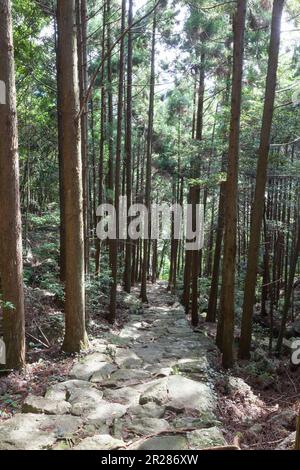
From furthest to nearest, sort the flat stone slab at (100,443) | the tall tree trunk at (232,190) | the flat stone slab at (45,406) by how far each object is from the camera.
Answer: the tall tree trunk at (232,190) → the flat stone slab at (45,406) → the flat stone slab at (100,443)

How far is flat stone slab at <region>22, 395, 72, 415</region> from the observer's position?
493cm

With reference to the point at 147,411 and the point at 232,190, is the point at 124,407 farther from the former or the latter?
the point at 232,190

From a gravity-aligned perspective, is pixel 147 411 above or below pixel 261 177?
below

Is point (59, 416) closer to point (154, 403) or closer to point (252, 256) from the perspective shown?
point (154, 403)

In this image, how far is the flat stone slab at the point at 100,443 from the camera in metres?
4.10

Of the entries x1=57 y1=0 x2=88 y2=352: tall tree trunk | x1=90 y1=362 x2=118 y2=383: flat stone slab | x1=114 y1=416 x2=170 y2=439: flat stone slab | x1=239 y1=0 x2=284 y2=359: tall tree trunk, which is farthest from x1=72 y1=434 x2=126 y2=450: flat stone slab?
x1=239 y1=0 x2=284 y2=359: tall tree trunk

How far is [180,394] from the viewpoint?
18.2 ft

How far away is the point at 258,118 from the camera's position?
1162cm

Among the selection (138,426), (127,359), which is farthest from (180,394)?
(127,359)

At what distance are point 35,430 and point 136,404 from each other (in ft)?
4.67

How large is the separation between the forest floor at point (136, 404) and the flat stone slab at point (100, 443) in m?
0.01

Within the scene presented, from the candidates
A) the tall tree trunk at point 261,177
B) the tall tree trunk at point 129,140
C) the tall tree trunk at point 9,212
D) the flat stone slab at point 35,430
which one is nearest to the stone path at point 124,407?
the flat stone slab at point 35,430

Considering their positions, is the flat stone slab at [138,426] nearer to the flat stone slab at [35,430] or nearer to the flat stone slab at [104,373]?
the flat stone slab at [35,430]

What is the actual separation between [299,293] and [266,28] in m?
13.6
